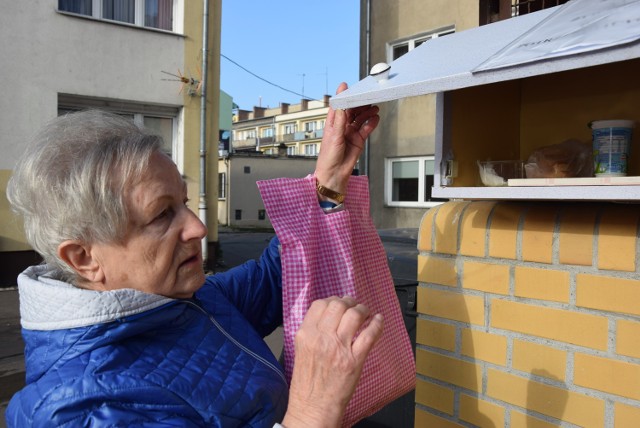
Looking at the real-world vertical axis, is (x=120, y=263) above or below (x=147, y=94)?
below

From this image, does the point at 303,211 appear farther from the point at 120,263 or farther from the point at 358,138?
the point at 120,263

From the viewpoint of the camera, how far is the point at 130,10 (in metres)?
10.4

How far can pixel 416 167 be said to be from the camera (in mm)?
11750

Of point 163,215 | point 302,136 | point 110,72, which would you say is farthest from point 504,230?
point 302,136

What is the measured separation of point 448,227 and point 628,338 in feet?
1.83

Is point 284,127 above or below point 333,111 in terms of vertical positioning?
above

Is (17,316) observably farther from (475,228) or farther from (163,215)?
(475,228)

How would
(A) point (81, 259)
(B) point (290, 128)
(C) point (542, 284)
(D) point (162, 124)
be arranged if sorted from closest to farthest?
(A) point (81, 259), (C) point (542, 284), (D) point (162, 124), (B) point (290, 128)

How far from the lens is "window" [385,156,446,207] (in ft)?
37.9

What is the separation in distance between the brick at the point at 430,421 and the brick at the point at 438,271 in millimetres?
420

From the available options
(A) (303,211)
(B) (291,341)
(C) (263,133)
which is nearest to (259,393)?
(B) (291,341)

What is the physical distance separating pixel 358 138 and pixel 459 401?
84 centimetres

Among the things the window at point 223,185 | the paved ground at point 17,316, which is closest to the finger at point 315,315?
the paved ground at point 17,316

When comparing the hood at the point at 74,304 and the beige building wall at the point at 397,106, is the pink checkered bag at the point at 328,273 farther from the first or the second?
the beige building wall at the point at 397,106
